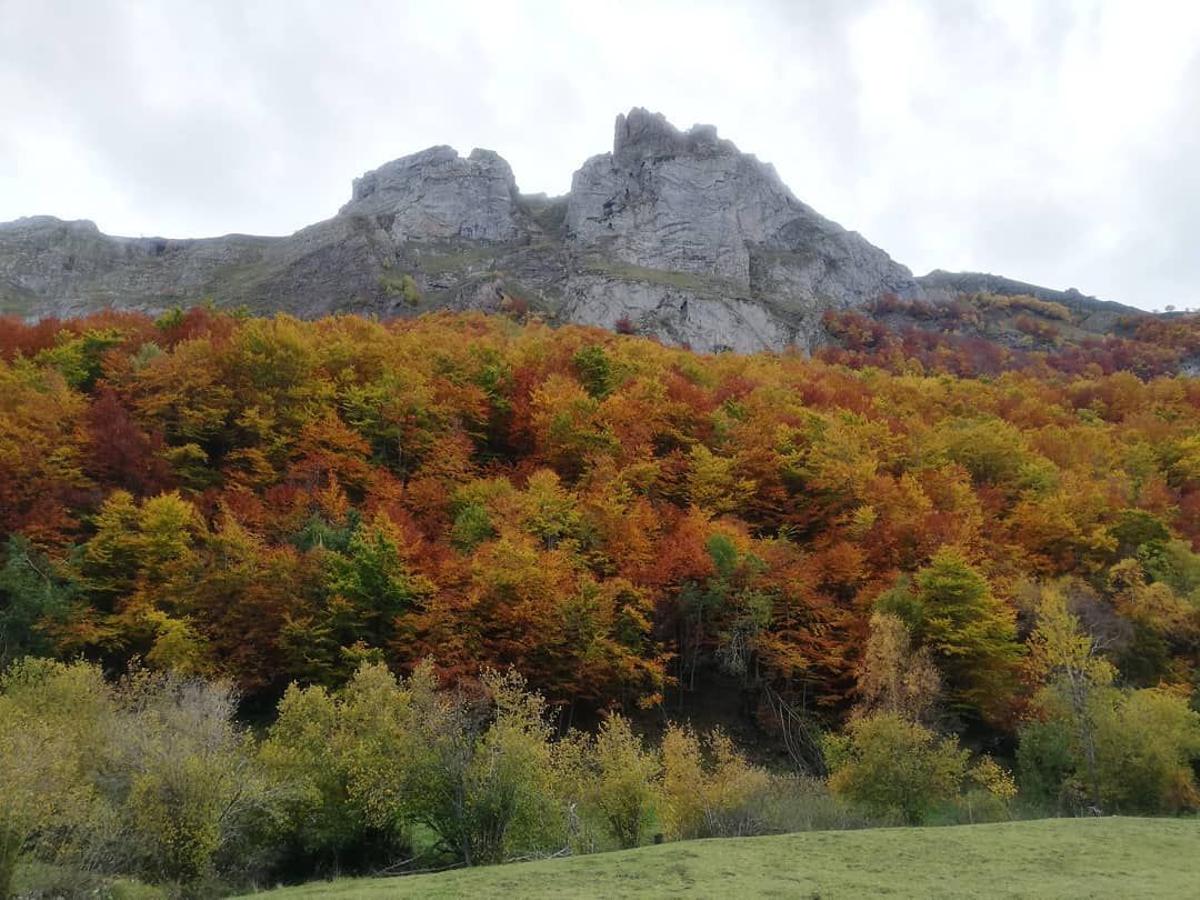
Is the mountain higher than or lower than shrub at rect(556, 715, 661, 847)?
higher

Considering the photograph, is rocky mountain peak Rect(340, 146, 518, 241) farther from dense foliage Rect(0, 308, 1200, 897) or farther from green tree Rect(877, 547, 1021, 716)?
green tree Rect(877, 547, 1021, 716)

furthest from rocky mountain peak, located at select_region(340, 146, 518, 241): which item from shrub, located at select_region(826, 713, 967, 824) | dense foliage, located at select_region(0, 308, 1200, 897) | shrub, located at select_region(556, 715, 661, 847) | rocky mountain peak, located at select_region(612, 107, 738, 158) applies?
shrub, located at select_region(826, 713, 967, 824)

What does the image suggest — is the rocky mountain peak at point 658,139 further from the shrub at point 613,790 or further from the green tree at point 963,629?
the shrub at point 613,790

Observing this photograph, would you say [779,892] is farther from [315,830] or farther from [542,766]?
[315,830]

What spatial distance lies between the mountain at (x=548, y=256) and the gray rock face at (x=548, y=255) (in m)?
0.35

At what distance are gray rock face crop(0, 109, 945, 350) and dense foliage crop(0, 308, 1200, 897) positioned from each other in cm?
4737

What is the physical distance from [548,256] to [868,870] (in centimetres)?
11931

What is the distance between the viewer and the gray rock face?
4407 inches

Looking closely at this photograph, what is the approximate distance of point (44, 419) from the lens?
44.2 m

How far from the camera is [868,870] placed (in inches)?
752

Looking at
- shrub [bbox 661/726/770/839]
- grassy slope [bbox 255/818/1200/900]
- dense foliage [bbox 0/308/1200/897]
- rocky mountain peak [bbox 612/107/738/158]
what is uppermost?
rocky mountain peak [bbox 612/107/738/158]

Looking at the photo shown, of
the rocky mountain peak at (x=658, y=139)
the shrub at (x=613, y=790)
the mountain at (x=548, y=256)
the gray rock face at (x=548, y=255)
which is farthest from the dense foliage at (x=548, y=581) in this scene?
the rocky mountain peak at (x=658, y=139)

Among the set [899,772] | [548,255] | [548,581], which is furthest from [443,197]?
[899,772]

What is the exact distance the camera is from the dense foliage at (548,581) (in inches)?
965
